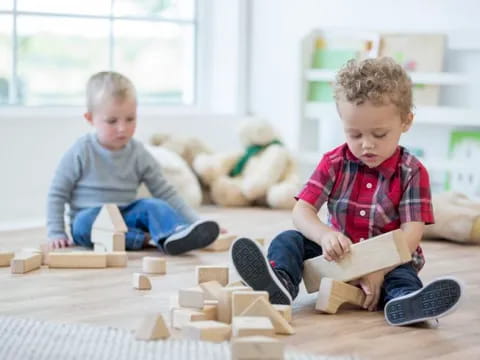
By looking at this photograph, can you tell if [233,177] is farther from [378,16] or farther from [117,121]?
[117,121]

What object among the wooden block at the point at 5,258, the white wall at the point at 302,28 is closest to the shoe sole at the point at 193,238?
the wooden block at the point at 5,258

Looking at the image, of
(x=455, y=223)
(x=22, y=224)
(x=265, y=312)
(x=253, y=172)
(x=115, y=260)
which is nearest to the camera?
(x=265, y=312)

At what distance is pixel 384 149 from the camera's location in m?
1.79

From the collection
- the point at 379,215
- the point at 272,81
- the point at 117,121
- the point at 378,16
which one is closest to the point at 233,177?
the point at 272,81

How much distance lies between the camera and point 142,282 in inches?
77.2

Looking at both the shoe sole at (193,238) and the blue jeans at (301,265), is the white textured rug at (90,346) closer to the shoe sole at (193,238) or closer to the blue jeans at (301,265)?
the blue jeans at (301,265)

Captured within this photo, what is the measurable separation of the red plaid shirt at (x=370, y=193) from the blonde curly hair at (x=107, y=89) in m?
0.84

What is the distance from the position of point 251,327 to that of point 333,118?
7.69 ft

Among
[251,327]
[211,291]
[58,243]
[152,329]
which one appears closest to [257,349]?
[251,327]

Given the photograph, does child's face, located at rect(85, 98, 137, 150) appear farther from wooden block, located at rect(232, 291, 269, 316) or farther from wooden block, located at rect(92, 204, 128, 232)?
wooden block, located at rect(232, 291, 269, 316)

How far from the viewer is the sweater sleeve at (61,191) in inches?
99.0

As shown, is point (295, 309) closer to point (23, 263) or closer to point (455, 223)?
point (23, 263)

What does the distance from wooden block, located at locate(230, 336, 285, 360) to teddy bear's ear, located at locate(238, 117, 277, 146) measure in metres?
2.25

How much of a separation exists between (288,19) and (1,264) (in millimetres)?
2000
